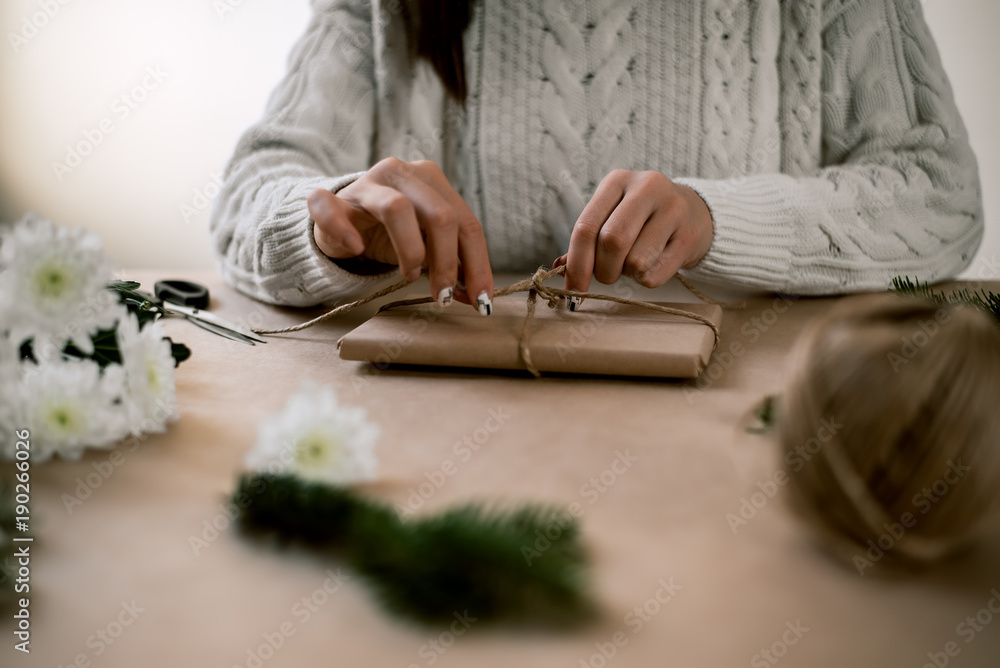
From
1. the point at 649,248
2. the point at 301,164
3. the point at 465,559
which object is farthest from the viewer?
the point at 301,164

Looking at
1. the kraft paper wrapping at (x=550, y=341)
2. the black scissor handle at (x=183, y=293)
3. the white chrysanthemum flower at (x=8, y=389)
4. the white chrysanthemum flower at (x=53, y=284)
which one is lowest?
the black scissor handle at (x=183, y=293)

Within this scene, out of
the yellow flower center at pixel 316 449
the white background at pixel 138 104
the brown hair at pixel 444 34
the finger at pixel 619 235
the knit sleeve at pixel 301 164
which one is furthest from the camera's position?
the white background at pixel 138 104

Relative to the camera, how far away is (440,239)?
0.61 meters

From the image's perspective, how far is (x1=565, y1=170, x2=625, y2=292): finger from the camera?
646 mm

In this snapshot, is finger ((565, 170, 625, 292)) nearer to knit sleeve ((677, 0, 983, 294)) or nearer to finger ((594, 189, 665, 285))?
finger ((594, 189, 665, 285))

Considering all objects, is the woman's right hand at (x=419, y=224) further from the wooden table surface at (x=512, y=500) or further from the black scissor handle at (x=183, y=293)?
the black scissor handle at (x=183, y=293)

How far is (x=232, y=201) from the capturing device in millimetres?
935

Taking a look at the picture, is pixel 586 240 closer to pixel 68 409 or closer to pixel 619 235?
pixel 619 235

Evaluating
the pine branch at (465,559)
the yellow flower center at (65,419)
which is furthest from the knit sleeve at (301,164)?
the pine branch at (465,559)

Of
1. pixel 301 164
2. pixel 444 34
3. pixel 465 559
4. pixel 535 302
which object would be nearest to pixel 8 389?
pixel 465 559

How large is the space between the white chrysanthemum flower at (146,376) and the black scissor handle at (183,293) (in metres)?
0.38

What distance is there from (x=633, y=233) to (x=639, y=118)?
1.32 ft

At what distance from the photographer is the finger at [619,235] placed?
2.11ft

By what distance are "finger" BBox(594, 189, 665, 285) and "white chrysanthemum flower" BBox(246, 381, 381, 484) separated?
1.08 feet
